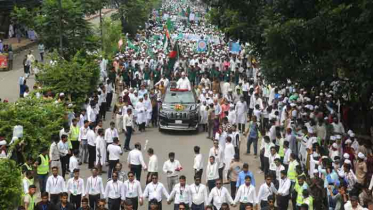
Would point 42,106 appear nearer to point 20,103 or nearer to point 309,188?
point 20,103

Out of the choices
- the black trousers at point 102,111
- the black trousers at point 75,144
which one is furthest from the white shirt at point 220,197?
the black trousers at point 102,111

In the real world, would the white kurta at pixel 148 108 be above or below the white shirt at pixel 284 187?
above

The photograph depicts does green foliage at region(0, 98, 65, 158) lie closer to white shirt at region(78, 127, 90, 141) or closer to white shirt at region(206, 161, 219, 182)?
white shirt at region(78, 127, 90, 141)

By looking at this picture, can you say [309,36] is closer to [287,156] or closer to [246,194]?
[287,156]

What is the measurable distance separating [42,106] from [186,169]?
449 centimetres

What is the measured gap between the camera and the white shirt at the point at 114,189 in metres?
13.7

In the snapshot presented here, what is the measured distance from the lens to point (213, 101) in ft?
75.9

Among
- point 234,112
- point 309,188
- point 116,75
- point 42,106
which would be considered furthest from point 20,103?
point 116,75

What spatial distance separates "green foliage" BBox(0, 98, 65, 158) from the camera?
17.2 meters

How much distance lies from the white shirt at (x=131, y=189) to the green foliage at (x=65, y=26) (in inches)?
552

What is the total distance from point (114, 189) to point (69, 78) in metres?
10.5

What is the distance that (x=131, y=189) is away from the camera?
45.2 ft

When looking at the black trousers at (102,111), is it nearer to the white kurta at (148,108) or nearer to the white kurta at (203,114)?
the white kurta at (148,108)

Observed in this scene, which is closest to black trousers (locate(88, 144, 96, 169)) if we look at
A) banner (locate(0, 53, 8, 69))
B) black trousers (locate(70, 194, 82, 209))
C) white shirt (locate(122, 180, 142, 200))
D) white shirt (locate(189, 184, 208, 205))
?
black trousers (locate(70, 194, 82, 209))
